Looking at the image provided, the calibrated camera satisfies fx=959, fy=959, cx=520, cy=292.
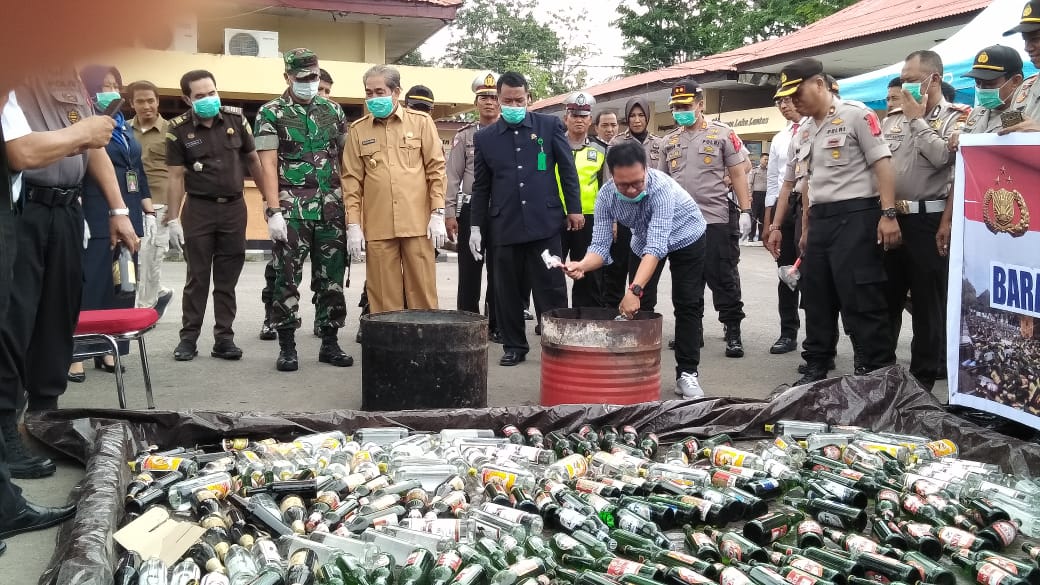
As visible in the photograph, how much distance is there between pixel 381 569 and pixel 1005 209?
3.39 metres

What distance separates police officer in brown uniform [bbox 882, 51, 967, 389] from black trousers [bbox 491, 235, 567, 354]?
2191 millimetres

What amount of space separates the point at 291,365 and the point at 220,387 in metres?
0.63

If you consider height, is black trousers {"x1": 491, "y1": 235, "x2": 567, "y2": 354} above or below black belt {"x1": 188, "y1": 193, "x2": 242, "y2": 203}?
below

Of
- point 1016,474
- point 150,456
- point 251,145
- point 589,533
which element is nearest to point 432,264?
point 251,145

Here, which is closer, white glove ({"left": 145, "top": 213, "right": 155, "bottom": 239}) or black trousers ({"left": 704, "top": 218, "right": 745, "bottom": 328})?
white glove ({"left": 145, "top": 213, "right": 155, "bottom": 239})

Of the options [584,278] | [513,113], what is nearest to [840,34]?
[584,278]

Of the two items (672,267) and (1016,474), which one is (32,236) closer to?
(672,267)

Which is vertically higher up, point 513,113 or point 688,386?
point 513,113

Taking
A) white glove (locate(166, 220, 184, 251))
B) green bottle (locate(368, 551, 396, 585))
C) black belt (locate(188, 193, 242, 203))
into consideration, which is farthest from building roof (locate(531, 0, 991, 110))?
green bottle (locate(368, 551, 396, 585))

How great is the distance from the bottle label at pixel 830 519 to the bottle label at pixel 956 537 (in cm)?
36

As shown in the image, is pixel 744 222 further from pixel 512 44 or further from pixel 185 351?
pixel 512 44

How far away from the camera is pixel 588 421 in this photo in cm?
496

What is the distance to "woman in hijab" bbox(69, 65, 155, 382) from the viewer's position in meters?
6.19

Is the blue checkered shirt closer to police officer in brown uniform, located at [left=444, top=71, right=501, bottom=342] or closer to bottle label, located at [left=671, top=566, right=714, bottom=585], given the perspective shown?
police officer in brown uniform, located at [left=444, top=71, right=501, bottom=342]
